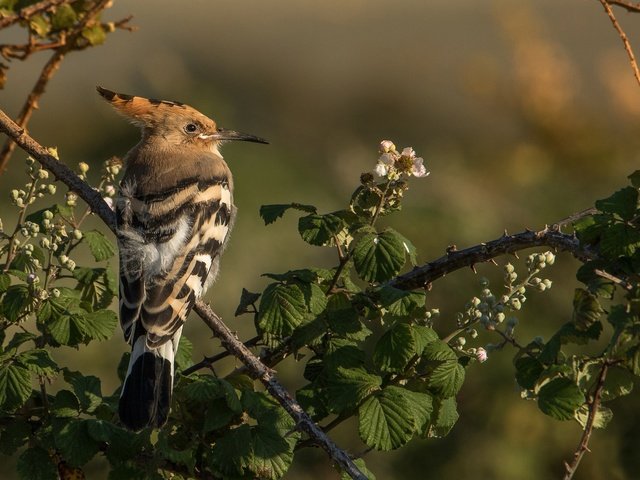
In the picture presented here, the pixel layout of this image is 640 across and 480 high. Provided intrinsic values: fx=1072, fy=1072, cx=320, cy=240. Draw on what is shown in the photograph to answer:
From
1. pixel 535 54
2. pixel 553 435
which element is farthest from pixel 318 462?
pixel 535 54

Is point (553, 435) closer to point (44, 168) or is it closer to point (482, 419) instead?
point (482, 419)

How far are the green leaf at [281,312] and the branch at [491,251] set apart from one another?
0.29 metres

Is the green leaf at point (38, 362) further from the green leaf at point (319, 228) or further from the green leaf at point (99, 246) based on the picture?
the green leaf at point (319, 228)

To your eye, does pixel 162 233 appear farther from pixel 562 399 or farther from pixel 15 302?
pixel 562 399

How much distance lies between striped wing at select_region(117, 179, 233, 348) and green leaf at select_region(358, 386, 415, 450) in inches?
36.1

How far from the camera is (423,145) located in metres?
11.8

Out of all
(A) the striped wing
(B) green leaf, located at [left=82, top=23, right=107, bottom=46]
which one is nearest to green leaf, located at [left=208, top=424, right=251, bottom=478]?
(A) the striped wing

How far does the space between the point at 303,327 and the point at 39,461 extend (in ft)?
2.46

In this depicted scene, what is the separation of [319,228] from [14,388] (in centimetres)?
85

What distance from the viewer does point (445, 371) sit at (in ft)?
8.51

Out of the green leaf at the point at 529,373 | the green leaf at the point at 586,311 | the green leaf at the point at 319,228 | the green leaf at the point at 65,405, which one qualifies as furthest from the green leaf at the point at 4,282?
the green leaf at the point at 586,311

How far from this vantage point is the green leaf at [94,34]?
89.8 inches

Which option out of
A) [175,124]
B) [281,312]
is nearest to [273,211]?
[281,312]

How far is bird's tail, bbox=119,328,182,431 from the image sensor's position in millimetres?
2725
